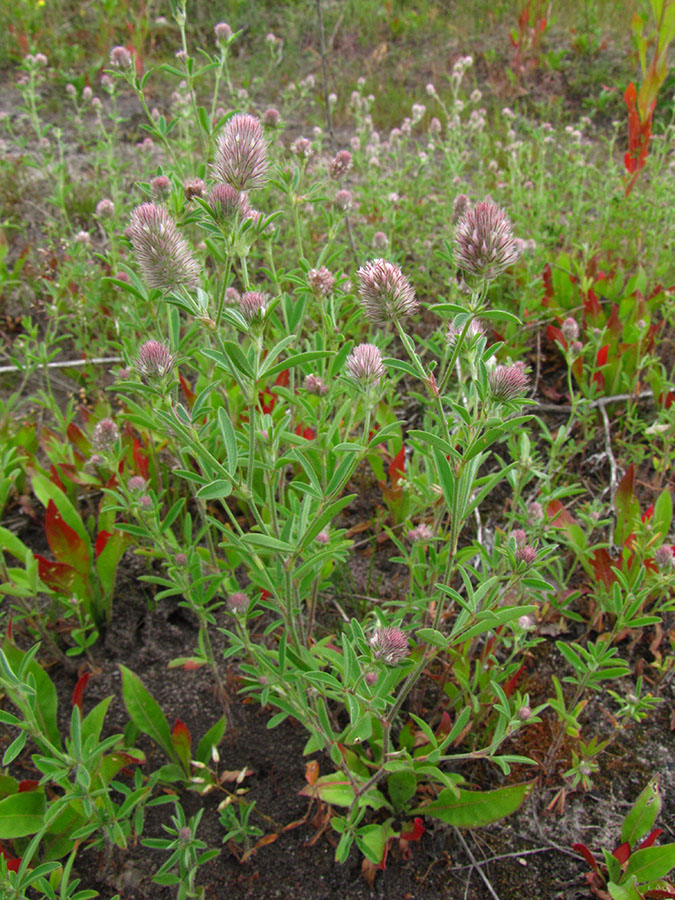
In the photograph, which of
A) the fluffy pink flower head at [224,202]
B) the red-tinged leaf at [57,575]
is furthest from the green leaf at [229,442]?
the red-tinged leaf at [57,575]

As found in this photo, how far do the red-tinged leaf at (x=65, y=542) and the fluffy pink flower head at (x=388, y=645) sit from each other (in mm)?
1455

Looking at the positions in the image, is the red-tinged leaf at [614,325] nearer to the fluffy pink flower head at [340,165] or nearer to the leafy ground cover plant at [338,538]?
the leafy ground cover plant at [338,538]

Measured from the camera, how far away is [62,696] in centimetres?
226

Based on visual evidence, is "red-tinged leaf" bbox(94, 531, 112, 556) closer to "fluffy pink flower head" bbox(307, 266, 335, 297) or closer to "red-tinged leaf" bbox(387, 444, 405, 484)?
"red-tinged leaf" bbox(387, 444, 405, 484)

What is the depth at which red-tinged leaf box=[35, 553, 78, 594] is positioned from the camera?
227 cm

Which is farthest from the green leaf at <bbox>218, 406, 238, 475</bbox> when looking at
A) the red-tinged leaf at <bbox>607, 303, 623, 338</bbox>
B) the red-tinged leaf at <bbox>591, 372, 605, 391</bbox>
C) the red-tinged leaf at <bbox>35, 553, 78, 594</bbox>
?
the red-tinged leaf at <bbox>607, 303, 623, 338</bbox>

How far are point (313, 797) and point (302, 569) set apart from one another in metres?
0.88

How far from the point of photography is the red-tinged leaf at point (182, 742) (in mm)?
1906

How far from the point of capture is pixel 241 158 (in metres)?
1.26

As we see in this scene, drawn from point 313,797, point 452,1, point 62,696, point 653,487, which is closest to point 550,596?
point 653,487

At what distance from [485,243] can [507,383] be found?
283mm

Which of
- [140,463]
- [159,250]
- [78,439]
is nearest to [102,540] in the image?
[140,463]

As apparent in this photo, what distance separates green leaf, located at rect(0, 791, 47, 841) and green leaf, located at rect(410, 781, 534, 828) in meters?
1.09

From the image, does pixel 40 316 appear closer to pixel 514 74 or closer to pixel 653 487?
pixel 653 487
